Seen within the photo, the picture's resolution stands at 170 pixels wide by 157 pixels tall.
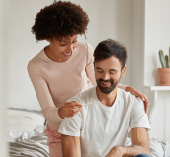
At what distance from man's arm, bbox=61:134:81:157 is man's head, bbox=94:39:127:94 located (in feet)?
0.85

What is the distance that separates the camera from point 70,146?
1292 millimetres

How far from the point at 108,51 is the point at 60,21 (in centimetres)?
27

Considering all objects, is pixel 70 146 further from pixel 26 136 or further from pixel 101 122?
pixel 26 136

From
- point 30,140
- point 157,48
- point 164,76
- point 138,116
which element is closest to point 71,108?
point 138,116

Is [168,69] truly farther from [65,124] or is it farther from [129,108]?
[65,124]

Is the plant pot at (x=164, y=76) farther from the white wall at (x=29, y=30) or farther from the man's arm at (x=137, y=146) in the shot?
the man's arm at (x=137, y=146)

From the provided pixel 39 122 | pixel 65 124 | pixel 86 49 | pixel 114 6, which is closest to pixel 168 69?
pixel 114 6

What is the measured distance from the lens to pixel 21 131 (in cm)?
277

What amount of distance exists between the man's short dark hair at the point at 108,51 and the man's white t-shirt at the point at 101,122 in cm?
18

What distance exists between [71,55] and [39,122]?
1.65m

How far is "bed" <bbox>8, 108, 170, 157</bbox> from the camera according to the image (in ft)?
6.98

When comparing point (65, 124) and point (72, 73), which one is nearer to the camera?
point (65, 124)

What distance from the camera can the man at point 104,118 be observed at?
1315 millimetres

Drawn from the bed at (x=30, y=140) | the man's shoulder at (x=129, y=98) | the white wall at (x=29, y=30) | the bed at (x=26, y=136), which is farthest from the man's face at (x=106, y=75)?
the white wall at (x=29, y=30)
